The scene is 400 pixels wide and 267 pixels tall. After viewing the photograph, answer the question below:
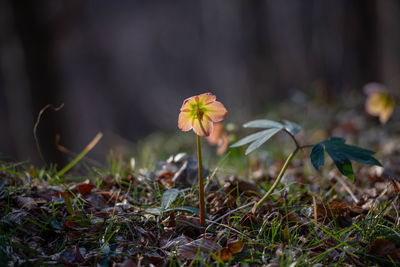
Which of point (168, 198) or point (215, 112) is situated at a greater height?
point (215, 112)

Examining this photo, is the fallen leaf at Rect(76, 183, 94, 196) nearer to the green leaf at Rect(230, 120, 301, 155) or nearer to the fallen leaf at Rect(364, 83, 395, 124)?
Answer: the green leaf at Rect(230, 120, 301, 155)

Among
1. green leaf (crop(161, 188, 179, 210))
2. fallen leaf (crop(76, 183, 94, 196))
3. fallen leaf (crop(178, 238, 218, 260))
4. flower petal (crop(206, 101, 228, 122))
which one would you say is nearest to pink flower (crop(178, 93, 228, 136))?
flower petal (crop(206, 101, 228, 122))

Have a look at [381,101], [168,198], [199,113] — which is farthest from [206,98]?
[381,101]

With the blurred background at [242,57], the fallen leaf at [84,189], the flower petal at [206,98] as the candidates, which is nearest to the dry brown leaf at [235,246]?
the flower petal at [206,98]

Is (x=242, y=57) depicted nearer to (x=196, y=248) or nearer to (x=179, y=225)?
(x=179, y=225)

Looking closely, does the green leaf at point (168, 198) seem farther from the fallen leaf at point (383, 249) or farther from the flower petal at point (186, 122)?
the fallen leaf at point (383, 249)

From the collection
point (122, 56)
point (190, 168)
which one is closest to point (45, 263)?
point (190, 168)
